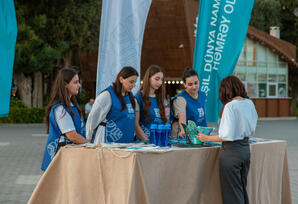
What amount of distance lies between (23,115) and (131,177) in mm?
24786

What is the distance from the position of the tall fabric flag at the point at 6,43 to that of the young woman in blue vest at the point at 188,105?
2.23 metres

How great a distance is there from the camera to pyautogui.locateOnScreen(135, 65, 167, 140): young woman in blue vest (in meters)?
6.22

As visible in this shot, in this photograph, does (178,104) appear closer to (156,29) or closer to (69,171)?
(69,171)

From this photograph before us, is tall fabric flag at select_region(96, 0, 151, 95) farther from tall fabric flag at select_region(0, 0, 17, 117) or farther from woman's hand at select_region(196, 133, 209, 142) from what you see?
tall fabric flag at select_region(0, 0, 17, 117)

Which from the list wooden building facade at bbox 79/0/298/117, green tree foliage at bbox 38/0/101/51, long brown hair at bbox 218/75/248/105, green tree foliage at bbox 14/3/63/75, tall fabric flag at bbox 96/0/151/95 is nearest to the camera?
long brown hair at bbox 218/75/248/105

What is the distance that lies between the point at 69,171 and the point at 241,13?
4022 millimetres

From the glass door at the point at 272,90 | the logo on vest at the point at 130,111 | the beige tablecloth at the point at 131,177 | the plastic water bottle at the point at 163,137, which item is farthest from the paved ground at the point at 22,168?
the glass door at the point at 272,90

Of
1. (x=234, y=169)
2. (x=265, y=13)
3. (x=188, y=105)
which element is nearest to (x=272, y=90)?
(x=265, y=13)

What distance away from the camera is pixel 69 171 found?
497cm

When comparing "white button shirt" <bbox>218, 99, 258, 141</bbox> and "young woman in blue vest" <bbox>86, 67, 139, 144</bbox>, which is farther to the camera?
"young woman in blue vest" <bbox>86, 67, 139, 144</bbox>

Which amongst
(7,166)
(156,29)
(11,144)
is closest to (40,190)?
(7,166)

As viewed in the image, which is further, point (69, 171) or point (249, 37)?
point (249, 37)

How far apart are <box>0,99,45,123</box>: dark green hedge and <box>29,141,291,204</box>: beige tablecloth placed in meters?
23.8

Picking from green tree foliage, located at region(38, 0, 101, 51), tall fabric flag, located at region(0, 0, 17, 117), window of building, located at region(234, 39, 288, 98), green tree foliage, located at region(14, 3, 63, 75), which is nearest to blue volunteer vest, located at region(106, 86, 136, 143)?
tall fabric flag, located at region(0, 0, 17, 117)
